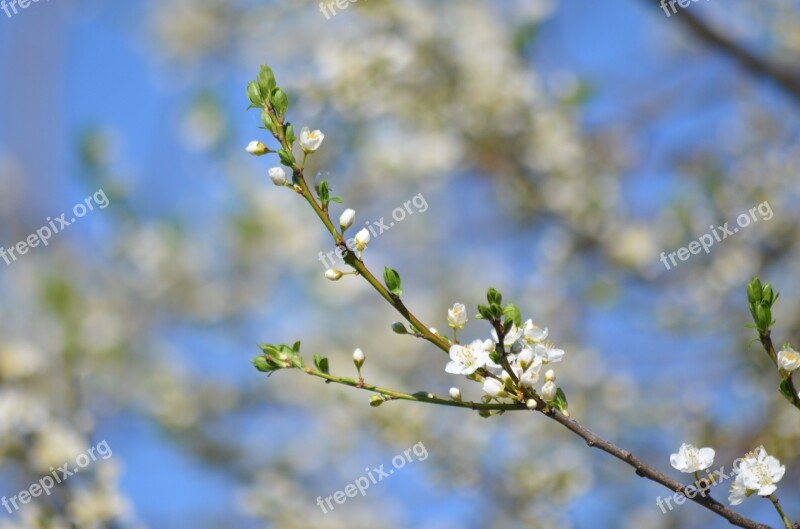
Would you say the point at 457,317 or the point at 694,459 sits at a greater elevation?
the point at 457,317

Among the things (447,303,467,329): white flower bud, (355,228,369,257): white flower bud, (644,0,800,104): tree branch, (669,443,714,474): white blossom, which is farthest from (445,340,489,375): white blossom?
(644,0,800,104): tree branch

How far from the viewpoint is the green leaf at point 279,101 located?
1.56 m

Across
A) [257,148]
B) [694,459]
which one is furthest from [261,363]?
[694,459]

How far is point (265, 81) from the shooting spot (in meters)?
1.57

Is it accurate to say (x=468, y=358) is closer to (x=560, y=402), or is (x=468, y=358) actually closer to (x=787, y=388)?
(x=560, y=402)

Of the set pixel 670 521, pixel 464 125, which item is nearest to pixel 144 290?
pixel 464 125

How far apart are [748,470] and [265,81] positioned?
Result: 1166 millimetres

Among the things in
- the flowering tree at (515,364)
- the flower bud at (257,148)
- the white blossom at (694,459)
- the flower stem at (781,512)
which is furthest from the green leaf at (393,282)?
the flower stem at (781,512)

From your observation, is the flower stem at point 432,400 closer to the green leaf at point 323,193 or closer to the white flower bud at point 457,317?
the white flower bud at point 457,317

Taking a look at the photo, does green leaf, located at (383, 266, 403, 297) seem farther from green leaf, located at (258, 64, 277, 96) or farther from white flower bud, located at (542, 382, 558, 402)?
green leaf, located at (258, 64, 277, 96)

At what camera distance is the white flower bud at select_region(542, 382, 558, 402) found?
1463 mm

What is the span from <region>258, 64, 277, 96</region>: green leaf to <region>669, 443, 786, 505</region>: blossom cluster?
3.45 feet

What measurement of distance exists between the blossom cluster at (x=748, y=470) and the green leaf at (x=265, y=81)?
1052mm

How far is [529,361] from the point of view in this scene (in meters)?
1.48
